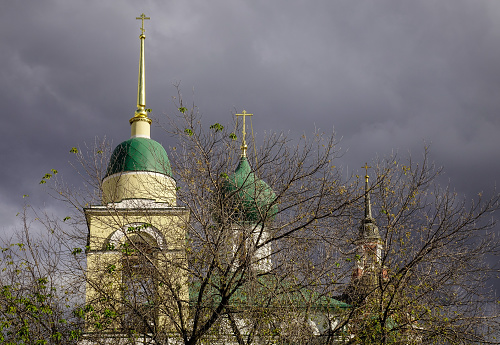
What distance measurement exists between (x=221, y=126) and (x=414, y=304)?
4475mm

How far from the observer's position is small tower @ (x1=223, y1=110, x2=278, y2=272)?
45.1ft

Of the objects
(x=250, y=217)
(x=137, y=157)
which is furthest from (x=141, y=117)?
(x=250, y=217)

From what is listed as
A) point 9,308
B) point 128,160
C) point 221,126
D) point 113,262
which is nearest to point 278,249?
point 221,126

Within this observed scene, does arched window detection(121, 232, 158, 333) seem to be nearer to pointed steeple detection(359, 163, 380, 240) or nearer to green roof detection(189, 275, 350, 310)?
green roof detection(189, 275, 350, 310)

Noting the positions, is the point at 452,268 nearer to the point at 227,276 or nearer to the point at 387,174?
the point at 387,174

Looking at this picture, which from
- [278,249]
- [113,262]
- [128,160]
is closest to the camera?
[278,249]

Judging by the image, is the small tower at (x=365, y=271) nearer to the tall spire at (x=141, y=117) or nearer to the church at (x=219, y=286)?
the church at (x=219, y=286)

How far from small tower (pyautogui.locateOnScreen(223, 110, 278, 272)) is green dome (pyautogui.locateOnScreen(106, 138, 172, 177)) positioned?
372cm

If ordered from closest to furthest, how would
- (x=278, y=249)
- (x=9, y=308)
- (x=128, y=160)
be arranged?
1. (x=9, y=308)
2. (x=278, y=249)
3. (x=128, y=160)

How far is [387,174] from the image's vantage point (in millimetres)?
14883

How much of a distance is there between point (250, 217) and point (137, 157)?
4764mm

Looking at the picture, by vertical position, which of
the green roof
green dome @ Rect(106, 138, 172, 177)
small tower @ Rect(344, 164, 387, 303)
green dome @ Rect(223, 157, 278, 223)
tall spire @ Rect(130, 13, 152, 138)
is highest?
tall spire @ Rect(130, 13, 152, 138)

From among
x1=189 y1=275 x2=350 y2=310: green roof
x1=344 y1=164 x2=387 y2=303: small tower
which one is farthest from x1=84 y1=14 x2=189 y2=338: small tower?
x1=344 y1=164 x2=387 y2=303: small tower

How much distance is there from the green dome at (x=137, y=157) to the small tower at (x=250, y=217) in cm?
372
